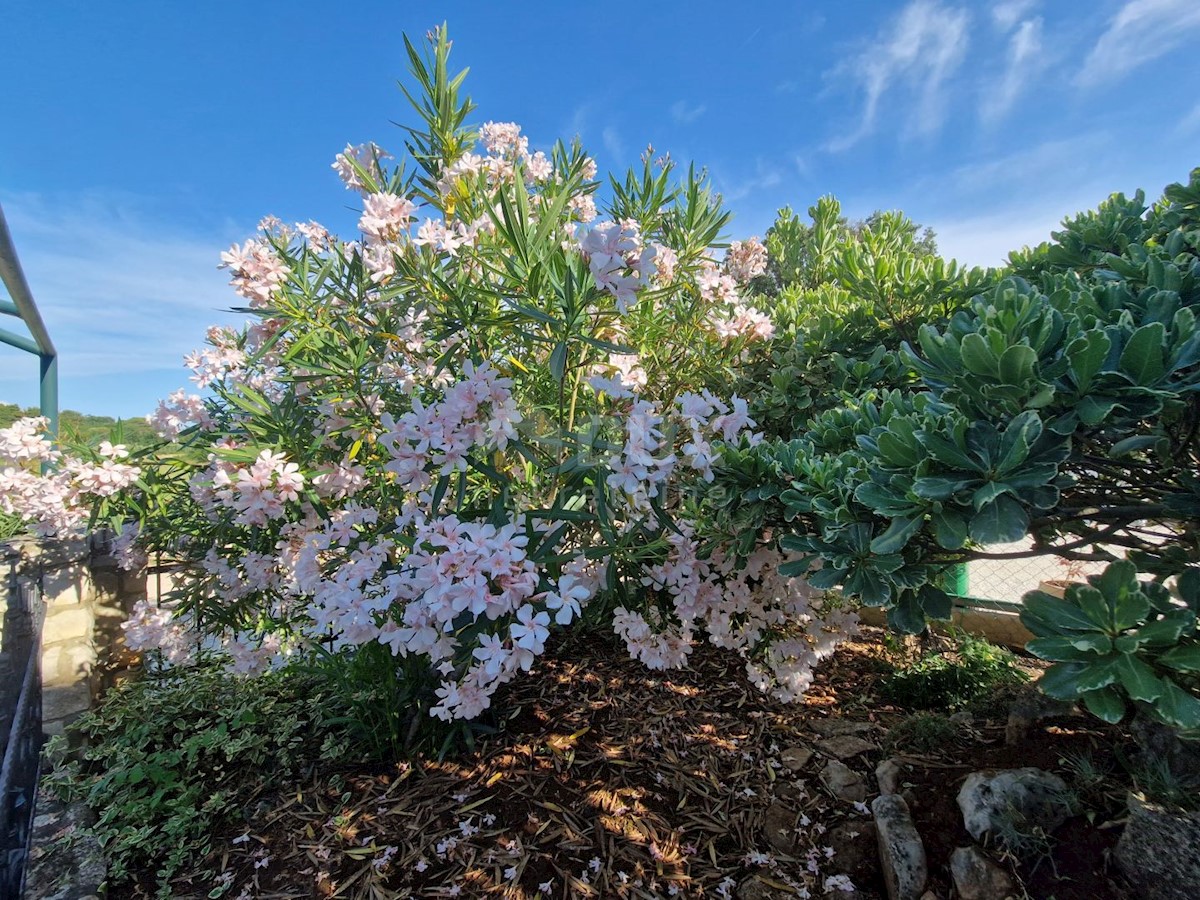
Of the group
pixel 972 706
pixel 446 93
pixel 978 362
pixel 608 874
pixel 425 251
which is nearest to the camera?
pixel 978 362

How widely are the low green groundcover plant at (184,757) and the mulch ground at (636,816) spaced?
14cm

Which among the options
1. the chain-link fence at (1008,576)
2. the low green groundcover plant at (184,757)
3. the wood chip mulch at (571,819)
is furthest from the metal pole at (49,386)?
the chain-link fence at (1008,576)

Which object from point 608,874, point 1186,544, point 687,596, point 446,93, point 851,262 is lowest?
point 608,874

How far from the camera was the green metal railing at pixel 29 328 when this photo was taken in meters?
2.35

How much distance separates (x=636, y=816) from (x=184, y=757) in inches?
74.0

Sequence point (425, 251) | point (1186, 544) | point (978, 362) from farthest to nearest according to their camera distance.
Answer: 1. point (425, 251)
2. point (1186, 544)
3. point (978, 362)

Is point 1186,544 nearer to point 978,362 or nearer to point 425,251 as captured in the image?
point 978,362

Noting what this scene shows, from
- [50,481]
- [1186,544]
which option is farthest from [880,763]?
[50,481]

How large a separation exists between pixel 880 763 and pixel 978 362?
157cm

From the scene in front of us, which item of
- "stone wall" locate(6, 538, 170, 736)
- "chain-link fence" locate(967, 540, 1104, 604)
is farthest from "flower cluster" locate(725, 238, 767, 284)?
"stone wall" locate(6, 538, 170, 736)

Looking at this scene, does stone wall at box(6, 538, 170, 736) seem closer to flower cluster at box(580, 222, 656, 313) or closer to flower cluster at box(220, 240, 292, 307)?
flower cluster at box(220, 240, 292, 307)

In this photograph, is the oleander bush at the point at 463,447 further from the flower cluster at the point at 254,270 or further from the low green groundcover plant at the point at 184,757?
the low green groundcover plant at the point at 184,757

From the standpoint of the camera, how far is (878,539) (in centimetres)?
110

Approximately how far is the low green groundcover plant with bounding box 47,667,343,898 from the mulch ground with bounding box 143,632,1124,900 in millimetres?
143
